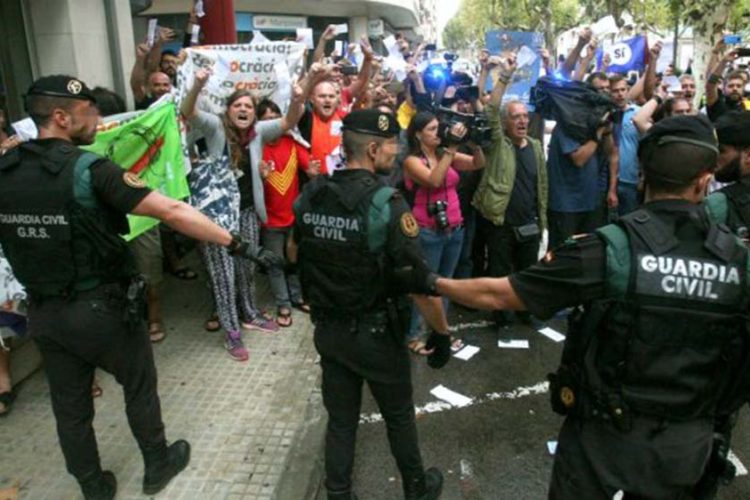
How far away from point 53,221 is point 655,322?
99.1 inches

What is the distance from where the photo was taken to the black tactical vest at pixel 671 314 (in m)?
1.95

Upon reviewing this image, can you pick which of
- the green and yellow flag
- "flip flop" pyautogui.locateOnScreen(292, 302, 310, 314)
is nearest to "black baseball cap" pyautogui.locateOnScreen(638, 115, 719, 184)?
the green and yellow flag

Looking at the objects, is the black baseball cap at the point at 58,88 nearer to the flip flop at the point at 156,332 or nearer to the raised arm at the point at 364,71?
the flip flop at the point at 156,332

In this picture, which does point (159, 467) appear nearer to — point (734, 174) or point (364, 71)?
point (734, 174)

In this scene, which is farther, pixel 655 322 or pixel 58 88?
pixel 58 88

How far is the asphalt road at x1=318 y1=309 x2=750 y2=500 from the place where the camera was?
3.43 meters

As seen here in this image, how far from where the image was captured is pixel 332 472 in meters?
Result: 3.00

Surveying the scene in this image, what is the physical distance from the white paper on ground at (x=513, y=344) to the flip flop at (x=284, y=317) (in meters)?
1.90

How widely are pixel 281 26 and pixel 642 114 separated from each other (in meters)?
20.3

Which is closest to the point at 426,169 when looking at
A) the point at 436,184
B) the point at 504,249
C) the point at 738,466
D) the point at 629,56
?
the point at 436,184

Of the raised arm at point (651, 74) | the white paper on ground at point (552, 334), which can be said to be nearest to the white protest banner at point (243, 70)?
the white paper on ground at point (552, 334)

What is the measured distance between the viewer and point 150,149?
4340 mm

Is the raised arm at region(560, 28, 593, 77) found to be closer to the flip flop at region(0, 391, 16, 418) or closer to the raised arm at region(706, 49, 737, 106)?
the raised arm at region(706, 49, 737, 106)

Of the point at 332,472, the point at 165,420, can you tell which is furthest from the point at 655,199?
the point at 165,420
